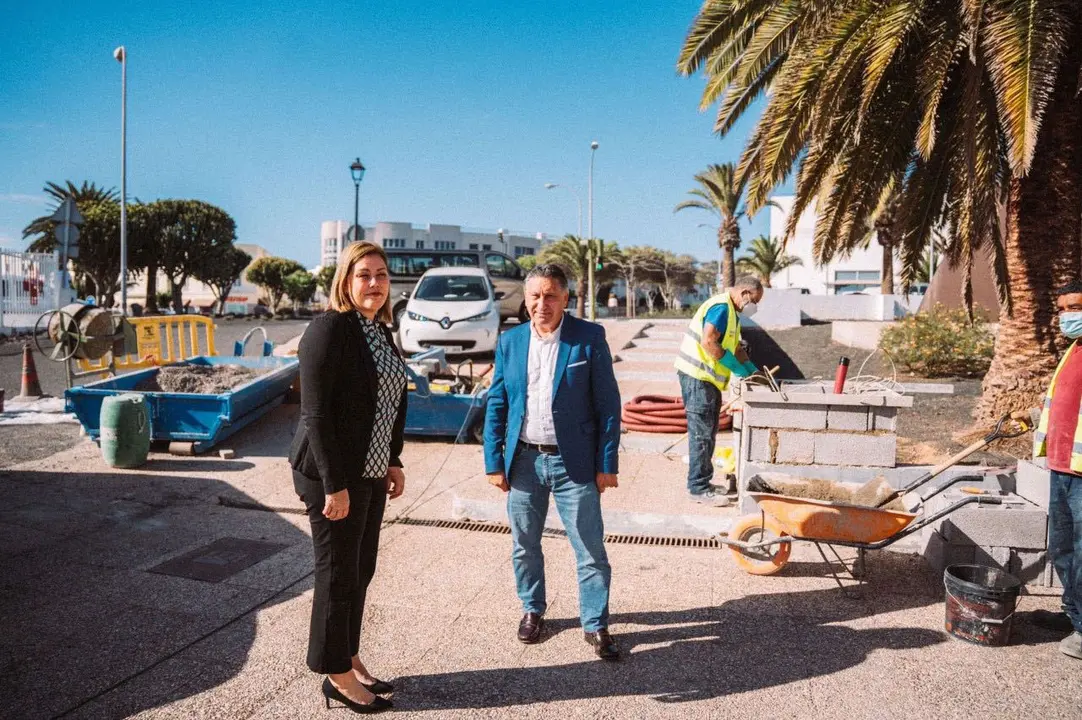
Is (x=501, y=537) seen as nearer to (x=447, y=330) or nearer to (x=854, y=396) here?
(x=854, y=396)

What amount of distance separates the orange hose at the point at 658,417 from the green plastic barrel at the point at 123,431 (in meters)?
4.94

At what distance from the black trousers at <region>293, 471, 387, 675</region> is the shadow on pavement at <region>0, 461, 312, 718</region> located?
680 mm

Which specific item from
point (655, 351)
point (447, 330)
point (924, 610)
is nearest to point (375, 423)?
point (924, 610)

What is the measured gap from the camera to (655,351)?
16.8m

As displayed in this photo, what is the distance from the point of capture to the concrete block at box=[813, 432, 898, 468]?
18.9 feet

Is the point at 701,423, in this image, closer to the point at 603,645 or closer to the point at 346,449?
the point at 603,645

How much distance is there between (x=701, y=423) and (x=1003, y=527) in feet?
7.11

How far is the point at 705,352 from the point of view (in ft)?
19.7

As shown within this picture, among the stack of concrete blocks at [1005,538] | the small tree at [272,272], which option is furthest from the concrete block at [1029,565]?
the small tree at [272,272]

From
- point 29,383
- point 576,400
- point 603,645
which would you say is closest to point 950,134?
point 576,400

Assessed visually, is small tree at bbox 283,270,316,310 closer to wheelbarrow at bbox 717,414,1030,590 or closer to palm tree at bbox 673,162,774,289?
palm tree at bbox 673,162,774,289

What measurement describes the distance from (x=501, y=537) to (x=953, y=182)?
627 cm

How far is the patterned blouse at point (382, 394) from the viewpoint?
3.11 m

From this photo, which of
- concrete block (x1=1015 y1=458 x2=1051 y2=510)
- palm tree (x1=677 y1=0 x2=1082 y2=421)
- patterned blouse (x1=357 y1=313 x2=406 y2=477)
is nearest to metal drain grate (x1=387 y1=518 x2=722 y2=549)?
concrete block (x1=1015 y1=458 x2=1051 y2=510)
